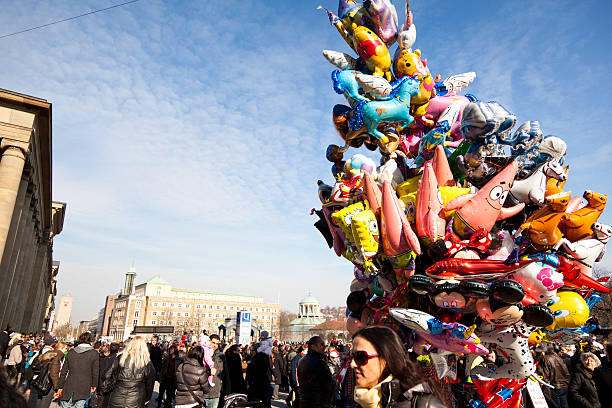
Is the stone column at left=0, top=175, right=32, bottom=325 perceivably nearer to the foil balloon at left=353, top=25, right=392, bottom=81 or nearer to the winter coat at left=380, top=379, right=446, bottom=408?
the foil balloon at left=353, top=25, right=392, bottom=81

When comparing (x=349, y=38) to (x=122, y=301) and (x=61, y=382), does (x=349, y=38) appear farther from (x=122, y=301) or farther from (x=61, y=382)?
(x=122, y=301)

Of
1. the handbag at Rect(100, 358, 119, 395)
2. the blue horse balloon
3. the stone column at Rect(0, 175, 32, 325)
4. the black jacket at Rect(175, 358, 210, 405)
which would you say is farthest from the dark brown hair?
the stone column at Rect(0, 175, 32, 325)

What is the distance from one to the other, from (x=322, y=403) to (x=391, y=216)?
8.82ft

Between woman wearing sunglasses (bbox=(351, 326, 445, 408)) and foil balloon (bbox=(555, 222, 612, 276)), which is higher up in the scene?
foil balloon (bbox=(555, 222, 612, 276))

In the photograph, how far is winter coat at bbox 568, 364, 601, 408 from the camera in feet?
17.8

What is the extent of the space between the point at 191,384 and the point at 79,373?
9.33ft

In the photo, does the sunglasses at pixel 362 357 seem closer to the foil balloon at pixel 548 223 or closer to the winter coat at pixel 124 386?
the foil balloon at pixel 548 223

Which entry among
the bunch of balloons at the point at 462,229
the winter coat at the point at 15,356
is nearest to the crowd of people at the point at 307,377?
the bunch of balloons at the point at 462,229

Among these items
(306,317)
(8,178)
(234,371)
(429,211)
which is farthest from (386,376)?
(306,317)

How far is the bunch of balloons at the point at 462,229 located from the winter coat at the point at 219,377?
3964 millimetres

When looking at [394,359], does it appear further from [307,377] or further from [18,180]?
[18,180]

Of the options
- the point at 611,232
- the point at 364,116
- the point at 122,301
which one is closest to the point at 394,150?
the point at 364,116

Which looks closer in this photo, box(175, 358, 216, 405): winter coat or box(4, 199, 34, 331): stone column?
box(175, 358, 216, 405): winter coat

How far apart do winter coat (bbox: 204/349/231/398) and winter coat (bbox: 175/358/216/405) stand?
125cm
